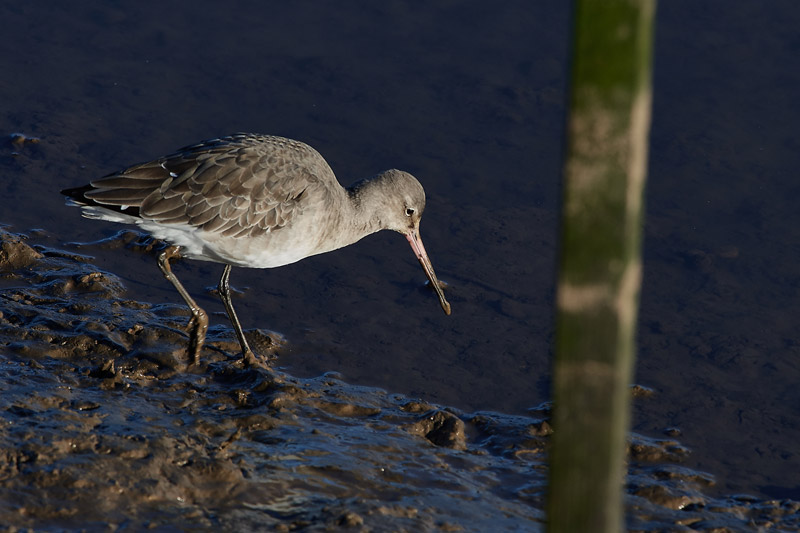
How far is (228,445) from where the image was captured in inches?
224

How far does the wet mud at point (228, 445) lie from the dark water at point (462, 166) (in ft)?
1.42

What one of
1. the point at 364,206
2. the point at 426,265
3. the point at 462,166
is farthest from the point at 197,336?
the point at 462,166

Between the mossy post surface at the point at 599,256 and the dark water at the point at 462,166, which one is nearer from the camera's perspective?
the mossy post surface at the point at 599,256

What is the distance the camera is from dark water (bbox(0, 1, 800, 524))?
7.44 meters

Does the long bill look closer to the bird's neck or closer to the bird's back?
the bird's neck

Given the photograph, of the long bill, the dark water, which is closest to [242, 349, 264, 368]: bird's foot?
the dark water

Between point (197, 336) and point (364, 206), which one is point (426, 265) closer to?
point (364, 206)

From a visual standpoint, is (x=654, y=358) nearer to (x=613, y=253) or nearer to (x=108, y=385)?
(x=108, y=385)

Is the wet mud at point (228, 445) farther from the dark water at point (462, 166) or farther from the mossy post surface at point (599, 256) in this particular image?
the mossy post surface at point (599, 256)

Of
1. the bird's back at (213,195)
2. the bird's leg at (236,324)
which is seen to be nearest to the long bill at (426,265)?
the bird's back at (213,195)

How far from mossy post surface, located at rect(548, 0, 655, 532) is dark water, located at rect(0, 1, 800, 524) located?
4.28 meters

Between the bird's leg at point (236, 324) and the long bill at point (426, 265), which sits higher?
the long bill at point (426, 265)

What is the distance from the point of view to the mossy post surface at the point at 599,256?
2.13 meters

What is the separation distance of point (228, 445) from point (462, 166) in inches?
192
